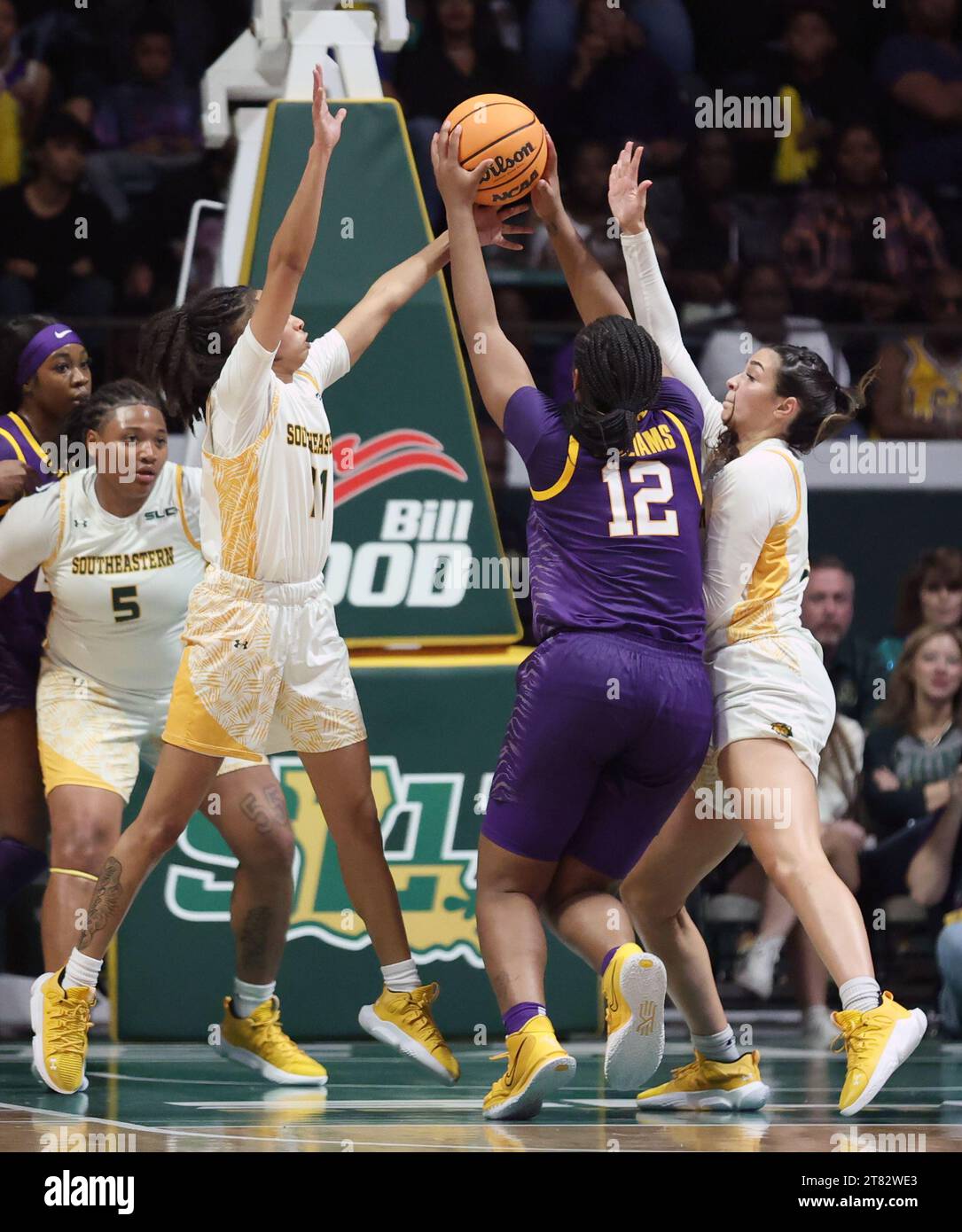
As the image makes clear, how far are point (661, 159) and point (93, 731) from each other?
15.0 ft

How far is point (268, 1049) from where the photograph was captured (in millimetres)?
5305

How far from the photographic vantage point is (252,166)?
6383 mm

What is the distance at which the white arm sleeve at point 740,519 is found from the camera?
15.0 ft

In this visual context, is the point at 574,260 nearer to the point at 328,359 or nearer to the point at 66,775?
the point at 328,359

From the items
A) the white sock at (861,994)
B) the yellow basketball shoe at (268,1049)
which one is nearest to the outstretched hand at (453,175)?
the white sock at (861,994)

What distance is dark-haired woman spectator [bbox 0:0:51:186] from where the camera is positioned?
8.57m

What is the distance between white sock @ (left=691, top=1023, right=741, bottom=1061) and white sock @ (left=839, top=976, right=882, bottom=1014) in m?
0.58

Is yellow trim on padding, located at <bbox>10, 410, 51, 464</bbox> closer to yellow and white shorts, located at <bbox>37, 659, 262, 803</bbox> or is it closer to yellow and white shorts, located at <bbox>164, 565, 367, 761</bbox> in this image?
yellow and white shorts, located at <bbox>37, 659, 262, 803</bbox>

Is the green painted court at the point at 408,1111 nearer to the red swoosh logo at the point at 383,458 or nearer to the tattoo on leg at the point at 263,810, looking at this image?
the tattoo on leg at the point at 263,810

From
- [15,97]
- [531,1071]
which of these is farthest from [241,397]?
[15,97]

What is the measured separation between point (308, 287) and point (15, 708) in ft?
5.27

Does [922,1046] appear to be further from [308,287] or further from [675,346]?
[308,287]

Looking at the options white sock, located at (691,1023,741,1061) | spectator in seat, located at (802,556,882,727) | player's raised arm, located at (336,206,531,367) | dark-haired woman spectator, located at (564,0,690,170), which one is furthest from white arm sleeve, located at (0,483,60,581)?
dark-haired woman spectator, located at (564,0,690,170)

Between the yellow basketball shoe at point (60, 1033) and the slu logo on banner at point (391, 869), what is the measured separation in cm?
112
